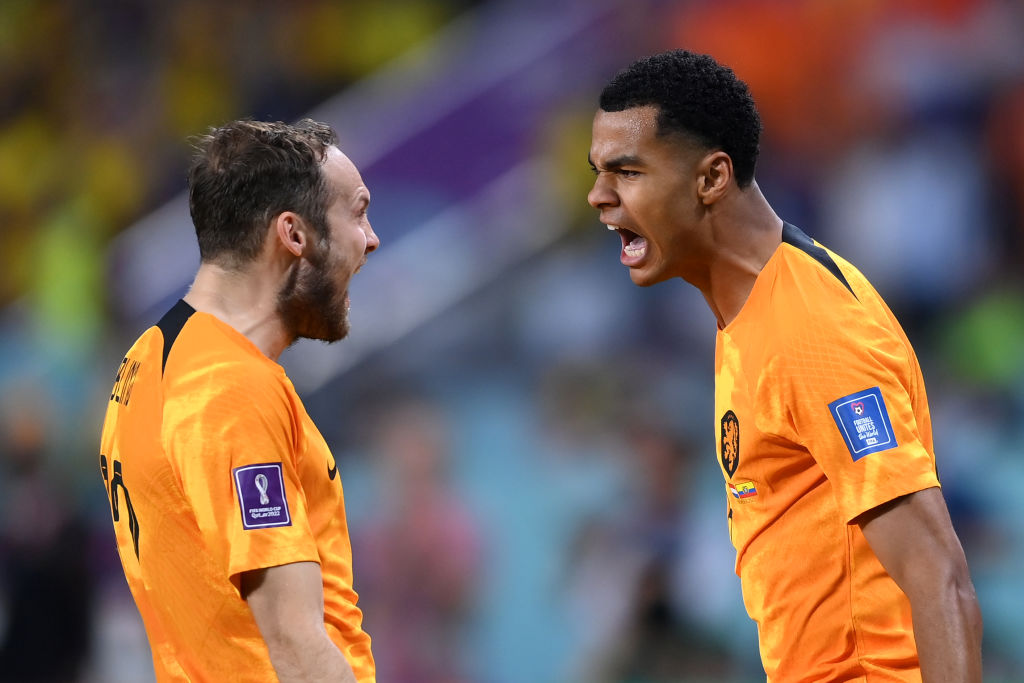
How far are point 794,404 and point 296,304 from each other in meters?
1.12

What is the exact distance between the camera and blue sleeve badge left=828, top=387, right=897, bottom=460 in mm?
2521

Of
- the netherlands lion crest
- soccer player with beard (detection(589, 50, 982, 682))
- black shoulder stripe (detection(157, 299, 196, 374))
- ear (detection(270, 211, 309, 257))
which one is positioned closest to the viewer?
soccer player with beard (detection(589, 50, 982, 682))

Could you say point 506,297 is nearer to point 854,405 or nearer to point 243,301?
point 243,301

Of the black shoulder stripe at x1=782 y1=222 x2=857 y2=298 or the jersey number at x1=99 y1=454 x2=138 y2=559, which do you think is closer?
the jersey number at x1=99 y1=454 x2=138 y2=559

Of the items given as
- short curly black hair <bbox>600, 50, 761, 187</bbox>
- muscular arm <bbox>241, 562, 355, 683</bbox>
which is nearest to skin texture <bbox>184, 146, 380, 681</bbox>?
muscular arm <bbox>241, 562, 355, 683</bbox>

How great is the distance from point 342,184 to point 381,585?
4704mm

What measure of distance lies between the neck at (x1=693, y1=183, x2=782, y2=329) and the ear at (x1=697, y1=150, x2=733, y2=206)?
34 millimetres

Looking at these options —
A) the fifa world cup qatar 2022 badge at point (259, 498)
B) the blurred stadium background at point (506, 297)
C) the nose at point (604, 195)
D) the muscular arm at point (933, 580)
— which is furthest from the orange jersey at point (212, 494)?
the blurred stadium background at point (506, 297)

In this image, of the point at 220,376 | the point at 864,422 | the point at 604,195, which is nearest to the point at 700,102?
the point at 604,195

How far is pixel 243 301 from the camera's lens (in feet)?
8.88

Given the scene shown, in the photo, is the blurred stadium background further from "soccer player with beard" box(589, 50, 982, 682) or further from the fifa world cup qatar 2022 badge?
the fifa world cup qatar 2022 badge

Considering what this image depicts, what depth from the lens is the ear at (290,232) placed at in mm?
2727

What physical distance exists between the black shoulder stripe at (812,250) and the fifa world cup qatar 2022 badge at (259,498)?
1.30 meters

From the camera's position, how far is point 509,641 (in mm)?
7352
